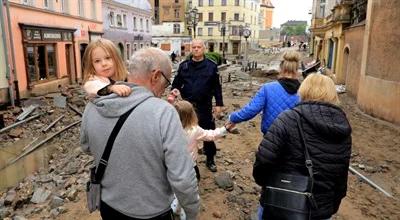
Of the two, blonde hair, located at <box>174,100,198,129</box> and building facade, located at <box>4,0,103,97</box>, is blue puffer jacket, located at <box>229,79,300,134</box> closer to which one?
blonde hair, located at <box>174,100,198,129</box>

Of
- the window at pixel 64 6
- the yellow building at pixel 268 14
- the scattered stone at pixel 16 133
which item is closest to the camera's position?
the scattered stone at pixel 16 133

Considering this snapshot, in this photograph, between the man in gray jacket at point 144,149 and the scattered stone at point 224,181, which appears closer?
the man in gray jacket at point 144,149

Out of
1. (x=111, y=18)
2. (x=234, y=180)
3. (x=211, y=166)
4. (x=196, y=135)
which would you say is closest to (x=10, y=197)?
(x=211, y=166)

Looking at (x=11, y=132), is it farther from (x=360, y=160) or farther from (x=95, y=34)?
(x=95, y=34)

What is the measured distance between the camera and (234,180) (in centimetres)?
547

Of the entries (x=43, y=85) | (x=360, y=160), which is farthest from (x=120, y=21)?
(x=360, y=160)

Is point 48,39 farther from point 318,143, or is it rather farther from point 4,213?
point 318,143

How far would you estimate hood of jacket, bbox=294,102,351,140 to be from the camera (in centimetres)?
230

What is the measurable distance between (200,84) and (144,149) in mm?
3073

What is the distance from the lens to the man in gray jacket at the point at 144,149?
1.90m

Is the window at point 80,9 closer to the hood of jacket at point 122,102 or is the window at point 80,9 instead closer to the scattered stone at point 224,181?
the scattered stone at point 224,181

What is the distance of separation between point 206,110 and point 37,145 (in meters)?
6.57

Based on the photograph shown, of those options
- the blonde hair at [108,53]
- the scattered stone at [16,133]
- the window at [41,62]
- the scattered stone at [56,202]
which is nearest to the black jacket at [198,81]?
the blonde hair at [108,53]

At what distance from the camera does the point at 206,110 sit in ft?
16.7
